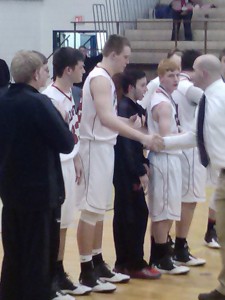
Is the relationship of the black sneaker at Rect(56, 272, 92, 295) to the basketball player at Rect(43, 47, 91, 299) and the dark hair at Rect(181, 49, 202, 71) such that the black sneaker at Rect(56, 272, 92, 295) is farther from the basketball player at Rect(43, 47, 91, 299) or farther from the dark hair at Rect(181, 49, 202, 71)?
the dark hair at Rect(181, 49, 202, 71)

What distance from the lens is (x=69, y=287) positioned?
5.65m

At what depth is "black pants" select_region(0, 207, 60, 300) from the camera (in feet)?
15.4

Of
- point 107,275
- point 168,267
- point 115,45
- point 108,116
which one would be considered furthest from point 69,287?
point 115,45

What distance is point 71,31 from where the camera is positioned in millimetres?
17688

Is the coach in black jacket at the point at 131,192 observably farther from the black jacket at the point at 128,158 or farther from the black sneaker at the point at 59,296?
the black sneaker at the point at 59,296

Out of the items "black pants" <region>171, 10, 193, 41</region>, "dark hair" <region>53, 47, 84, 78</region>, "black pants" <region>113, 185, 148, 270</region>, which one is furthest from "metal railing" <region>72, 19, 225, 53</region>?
"dark hair" <region>53, 47, 84, 78</region>

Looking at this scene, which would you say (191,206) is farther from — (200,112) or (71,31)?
(71,31)

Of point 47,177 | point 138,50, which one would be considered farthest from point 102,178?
point 138,50

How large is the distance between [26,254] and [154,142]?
1395mm

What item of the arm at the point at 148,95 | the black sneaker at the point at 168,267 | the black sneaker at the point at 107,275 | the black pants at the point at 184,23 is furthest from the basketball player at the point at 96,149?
the black pants at the point at 184,23

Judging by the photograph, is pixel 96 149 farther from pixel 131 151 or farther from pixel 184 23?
pixel 184 23

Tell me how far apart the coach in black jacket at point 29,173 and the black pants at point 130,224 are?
1317mm

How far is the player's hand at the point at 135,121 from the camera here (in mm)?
5910

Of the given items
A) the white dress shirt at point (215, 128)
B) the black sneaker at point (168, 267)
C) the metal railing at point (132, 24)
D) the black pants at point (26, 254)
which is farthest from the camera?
the metal railing at point (132, 24)
